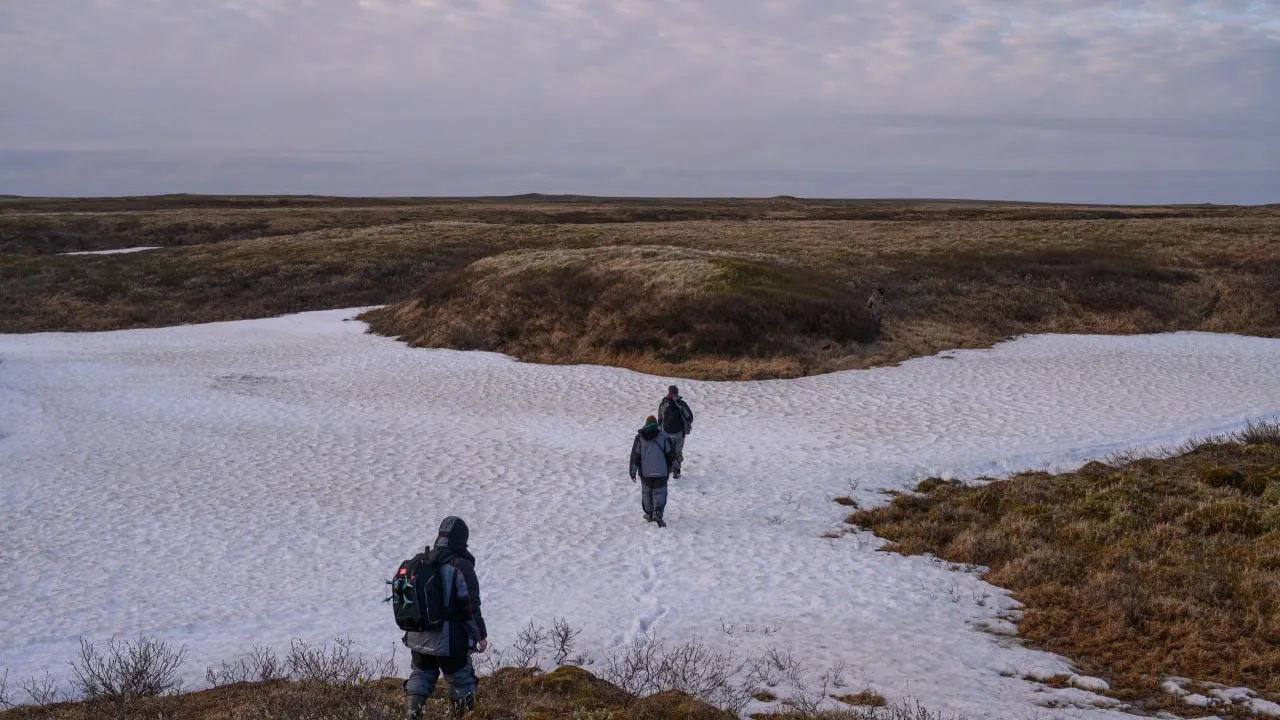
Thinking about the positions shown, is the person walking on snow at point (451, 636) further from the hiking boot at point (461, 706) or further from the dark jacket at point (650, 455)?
the dark jacket at point (650, 455)

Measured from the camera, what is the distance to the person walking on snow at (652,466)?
16.5m

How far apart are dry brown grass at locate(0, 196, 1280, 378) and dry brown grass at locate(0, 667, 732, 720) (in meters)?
20.3

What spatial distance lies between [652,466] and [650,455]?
21 cm

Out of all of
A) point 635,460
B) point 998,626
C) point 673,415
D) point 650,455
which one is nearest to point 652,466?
point 650,455

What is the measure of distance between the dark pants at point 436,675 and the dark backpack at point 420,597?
323 mm

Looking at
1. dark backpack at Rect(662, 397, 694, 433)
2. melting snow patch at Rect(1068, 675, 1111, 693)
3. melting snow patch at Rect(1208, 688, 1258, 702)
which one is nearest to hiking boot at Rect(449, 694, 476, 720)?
melting snow patch at Rect(1068, 675, 1111, 693)

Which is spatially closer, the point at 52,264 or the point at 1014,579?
the point at 1014,579

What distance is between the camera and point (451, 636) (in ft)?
27.8

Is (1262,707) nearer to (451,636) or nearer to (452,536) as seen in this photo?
(451,636)

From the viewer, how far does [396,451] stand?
21.7 meters

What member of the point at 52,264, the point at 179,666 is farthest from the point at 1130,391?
the point at 52,264

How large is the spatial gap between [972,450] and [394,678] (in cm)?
1523

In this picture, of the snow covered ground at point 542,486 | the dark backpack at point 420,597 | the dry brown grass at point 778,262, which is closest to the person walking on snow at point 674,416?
the snow covered ground at point 542,486

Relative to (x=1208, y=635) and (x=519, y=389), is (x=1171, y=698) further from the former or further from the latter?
(x=519, y=389)
